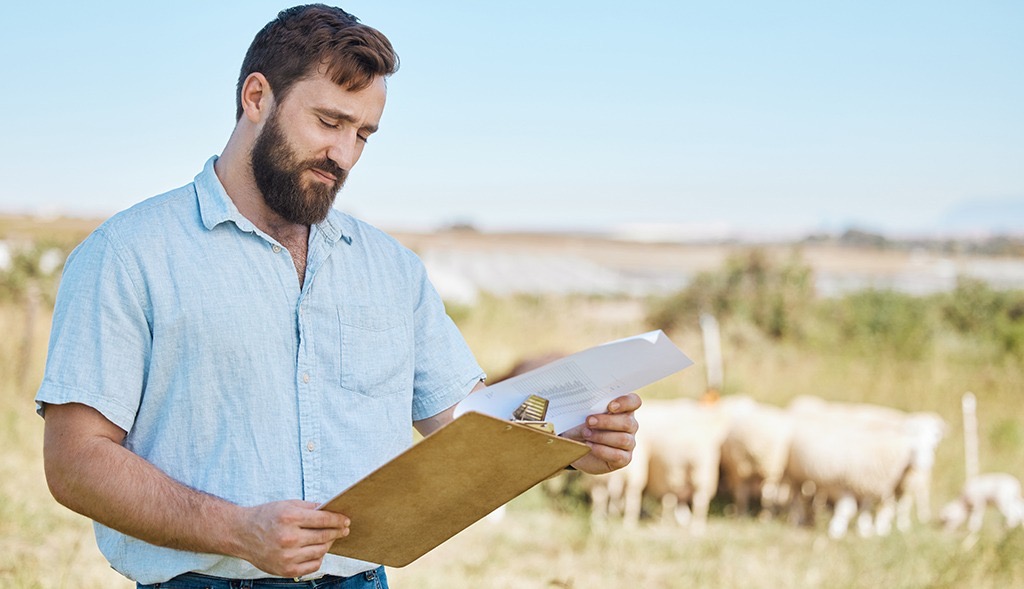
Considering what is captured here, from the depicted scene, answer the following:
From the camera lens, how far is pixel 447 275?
28578 millimetres

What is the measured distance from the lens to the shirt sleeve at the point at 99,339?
1.88 meters

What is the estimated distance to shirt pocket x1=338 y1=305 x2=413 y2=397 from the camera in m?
2.18

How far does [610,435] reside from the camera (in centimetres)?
222

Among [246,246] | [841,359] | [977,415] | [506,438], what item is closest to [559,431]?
[506,438]

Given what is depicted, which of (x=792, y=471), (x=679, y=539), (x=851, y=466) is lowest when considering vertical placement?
(x=679, y=539)

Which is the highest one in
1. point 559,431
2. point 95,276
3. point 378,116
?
point 378,116

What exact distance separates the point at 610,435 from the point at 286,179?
2.74 ft

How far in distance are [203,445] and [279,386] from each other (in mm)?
176

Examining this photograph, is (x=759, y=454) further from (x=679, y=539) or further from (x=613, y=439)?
(x=613, y=439)

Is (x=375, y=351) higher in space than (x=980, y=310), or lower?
higher

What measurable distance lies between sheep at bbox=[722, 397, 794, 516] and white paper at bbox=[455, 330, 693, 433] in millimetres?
7428

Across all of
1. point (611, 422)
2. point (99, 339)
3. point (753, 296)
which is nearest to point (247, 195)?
point (99, 339)

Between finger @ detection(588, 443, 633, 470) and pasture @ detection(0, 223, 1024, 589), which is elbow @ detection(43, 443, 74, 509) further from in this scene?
pasture @ detection(0, 223, 1024, 589)

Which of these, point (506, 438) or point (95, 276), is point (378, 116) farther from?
point (506, 438)
